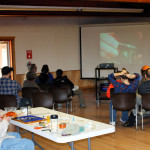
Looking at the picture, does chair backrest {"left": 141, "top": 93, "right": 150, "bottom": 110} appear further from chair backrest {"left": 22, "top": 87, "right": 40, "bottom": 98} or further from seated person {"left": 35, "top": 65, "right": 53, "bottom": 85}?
seated person {"left": 35, "top": 65, "right": 53, "bottom": 85}

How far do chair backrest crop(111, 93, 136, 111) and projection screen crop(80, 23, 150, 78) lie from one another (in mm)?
6301

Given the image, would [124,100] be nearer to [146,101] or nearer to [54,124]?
[146,101]

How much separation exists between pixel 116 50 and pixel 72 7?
11.4 ft

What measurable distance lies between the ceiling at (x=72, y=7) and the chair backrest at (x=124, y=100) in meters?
3.86

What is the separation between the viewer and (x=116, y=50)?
42.5 feet

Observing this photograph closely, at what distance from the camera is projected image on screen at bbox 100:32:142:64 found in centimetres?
1270

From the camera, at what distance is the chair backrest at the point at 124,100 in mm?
6434

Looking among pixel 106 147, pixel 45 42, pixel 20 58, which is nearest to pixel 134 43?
pixel 45 42

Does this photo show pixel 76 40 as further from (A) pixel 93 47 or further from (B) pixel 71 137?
(B) pixel 71 137

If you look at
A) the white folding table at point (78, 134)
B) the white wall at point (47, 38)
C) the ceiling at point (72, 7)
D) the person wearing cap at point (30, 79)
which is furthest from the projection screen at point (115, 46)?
the white folding table at point (78, 134)

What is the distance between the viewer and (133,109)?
6.78m

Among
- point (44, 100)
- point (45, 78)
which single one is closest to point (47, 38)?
point (45, 78)

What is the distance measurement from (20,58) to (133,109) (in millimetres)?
6255

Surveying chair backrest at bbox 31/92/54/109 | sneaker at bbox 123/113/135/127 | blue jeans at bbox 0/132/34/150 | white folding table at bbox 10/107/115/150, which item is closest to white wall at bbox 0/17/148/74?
chair backrest at bbox 31/92/54/109
